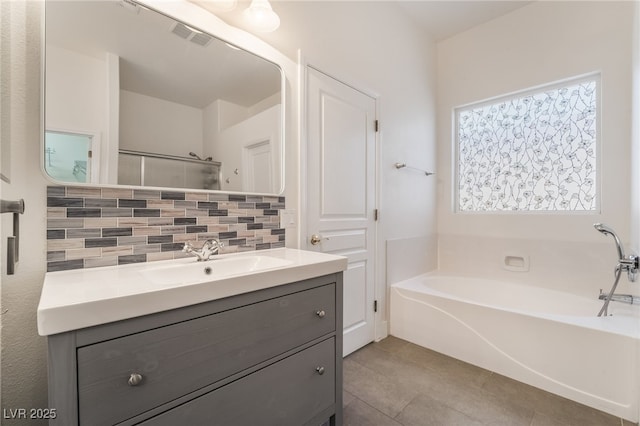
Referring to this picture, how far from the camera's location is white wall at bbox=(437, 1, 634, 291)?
2.10 metres

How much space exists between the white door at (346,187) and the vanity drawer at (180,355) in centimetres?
79

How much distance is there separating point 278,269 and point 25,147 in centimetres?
97

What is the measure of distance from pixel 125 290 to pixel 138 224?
0.50m

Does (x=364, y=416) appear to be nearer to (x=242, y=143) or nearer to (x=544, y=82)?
(x=242, y=143)

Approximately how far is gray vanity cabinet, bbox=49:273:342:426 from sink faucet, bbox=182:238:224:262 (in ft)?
1.40

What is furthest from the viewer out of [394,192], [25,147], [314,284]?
[394,192]

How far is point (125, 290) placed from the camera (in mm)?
726

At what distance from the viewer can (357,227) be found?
2123 mm

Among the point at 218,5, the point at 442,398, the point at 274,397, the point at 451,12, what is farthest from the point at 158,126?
the point at 451,12

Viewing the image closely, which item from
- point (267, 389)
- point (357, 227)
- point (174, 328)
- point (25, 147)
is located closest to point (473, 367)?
point (357, 227)

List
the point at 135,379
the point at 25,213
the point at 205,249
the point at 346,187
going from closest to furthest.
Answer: the point at 135,379, the point at 25,213, the point at 205,249, the point at 346,187

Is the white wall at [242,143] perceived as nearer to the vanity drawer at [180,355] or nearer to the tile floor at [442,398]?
the vanity drawer at [180,355]

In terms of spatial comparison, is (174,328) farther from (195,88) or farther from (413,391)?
(413,391)

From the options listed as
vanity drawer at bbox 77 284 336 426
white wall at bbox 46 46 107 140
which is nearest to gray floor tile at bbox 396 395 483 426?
→ vanity drawer at bbox 77 284 336 426
